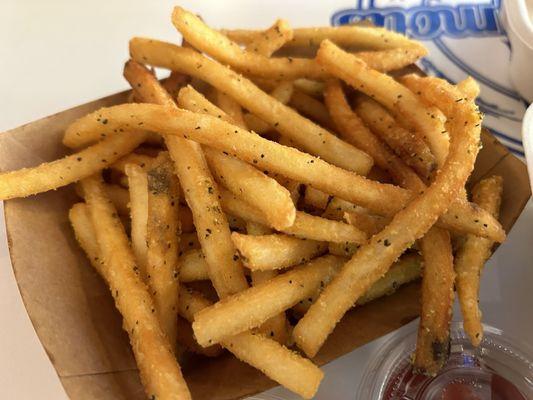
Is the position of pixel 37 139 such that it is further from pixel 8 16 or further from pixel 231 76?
pixel 8 16

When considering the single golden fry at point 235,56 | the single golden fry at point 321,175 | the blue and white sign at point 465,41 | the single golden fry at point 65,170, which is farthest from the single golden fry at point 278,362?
the blue and white sign at point 465,41

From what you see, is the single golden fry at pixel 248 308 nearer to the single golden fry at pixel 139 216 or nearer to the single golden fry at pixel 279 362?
the single golden fry at pixel 279 362

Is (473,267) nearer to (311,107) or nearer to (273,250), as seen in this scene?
(273,250)

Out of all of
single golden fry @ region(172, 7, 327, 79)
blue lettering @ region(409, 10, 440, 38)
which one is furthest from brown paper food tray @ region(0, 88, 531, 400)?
blue lettering @ region(409, 10, 440, 38)

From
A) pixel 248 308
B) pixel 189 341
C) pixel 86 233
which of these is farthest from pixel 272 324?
pixel 86 233

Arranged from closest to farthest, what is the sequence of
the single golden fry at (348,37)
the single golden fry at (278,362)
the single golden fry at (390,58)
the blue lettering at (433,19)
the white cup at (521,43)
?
the single golden fry at (278,362)
the single golden fry at (390,58)
the single golden fry at (348,37)
the white cup at (521,43)
the blue lettering at (433,19)

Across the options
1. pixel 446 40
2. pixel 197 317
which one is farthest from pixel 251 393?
pixel 446 40

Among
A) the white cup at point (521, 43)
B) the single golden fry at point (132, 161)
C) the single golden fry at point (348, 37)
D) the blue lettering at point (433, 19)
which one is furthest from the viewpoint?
the blue lettering at point (433, 19)

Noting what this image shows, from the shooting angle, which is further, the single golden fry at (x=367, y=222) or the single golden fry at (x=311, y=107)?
the single golden fry at (x=311, y=107)
